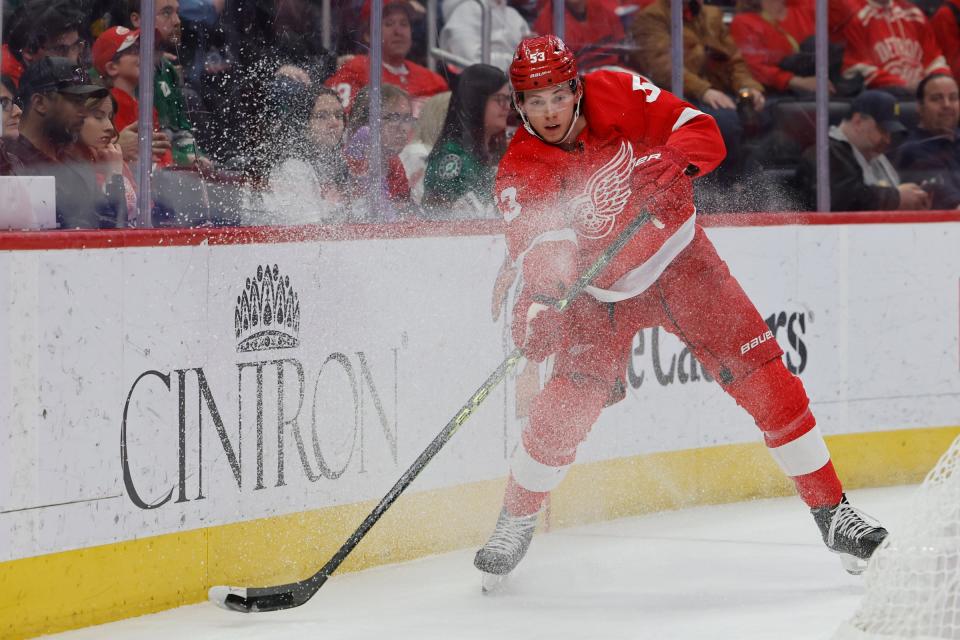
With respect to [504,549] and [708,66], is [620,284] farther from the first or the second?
[708,66]

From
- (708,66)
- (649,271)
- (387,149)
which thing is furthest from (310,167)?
(708,66)

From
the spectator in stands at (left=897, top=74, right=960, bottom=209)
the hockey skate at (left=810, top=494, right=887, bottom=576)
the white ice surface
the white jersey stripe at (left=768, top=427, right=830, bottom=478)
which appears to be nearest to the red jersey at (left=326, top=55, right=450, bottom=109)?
the white ice surface

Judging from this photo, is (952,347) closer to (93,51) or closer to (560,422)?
(560,422)

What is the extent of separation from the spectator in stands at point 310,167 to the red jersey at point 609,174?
71cm

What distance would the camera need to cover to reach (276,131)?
3.88 meters

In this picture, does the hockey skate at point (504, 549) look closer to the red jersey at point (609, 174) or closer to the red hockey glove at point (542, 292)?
the red hockey glove at point (542, 292)

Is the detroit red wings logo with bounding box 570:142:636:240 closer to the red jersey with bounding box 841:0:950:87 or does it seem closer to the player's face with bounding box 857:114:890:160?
the player's face with bounding box 857:114:890:160

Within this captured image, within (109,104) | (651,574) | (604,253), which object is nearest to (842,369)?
(651,574)

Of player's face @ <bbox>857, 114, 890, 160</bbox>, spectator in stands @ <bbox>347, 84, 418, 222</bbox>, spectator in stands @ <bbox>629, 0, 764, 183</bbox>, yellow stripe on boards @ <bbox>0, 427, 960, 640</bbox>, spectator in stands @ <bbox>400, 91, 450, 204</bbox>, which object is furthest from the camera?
player's face @ <bbox>857, 114, 890, 160</bbox>

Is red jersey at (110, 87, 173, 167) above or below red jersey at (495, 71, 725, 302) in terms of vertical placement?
above

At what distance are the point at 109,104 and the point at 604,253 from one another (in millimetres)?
1147

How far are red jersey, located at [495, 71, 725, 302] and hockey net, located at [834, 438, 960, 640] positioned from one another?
892mm

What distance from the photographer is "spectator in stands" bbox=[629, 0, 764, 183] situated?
15.9 ft

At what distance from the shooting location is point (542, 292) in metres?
3.30
